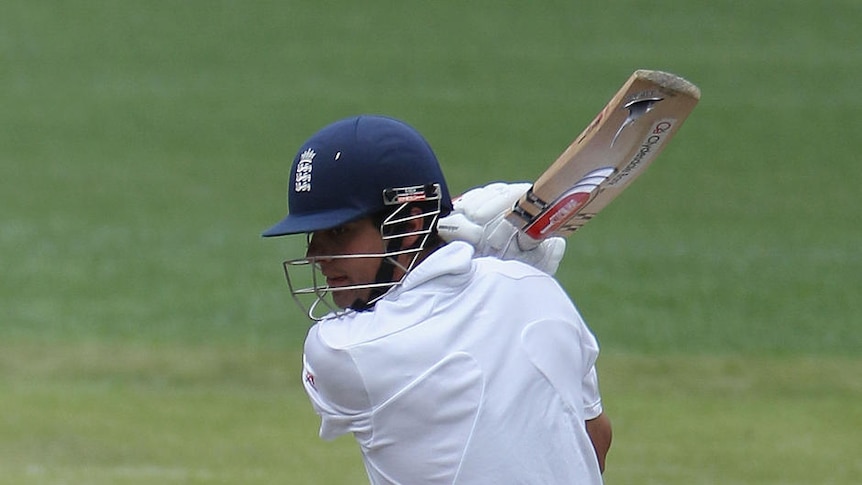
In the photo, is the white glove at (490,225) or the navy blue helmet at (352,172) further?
the white glove at (490,225)

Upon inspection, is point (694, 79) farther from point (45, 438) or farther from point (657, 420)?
point (45, 438)

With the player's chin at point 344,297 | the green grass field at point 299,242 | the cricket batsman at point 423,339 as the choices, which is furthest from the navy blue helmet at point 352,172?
the green grass field at point 299,242

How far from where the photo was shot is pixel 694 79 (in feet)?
67.8

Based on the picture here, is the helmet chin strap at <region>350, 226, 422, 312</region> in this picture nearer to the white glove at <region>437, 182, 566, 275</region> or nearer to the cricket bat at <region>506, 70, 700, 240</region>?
the white glove at <region>437, 182, 566, 275</region>

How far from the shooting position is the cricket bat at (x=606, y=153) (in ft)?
10.4

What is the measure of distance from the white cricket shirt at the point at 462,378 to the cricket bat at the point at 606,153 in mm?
357

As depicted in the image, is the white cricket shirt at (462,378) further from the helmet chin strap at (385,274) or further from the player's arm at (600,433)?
the player's arm at (600,433)

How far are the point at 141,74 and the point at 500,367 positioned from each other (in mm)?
18822

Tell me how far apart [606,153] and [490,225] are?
0.29m

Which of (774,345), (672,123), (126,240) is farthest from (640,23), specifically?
(672,123)

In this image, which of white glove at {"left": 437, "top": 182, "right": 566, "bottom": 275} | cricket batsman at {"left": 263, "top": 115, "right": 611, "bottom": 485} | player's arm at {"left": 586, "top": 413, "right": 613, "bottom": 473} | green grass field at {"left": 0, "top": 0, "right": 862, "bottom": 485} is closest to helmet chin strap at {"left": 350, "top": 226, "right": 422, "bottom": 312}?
cricket batsman at {"left": 263, "top": 115, "right": 611, "bottom": 485}

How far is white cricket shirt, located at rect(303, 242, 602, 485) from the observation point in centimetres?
274

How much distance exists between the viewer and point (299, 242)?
13.6 m

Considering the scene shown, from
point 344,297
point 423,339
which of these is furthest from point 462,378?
point 344,297
